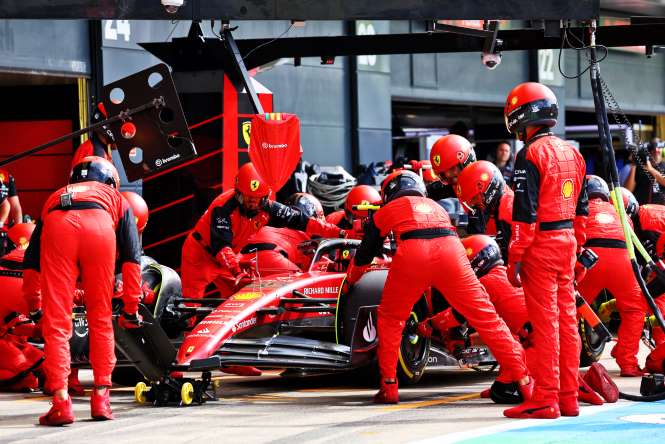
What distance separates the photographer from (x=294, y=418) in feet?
30.4

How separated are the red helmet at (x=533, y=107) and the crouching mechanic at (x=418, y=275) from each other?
38.1 inches

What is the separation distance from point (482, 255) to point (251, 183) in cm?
350

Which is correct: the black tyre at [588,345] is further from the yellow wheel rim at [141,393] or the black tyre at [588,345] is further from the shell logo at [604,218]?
the yellow wheel rim at [141,393]

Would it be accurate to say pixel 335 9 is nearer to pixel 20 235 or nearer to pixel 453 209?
pixel 20 235

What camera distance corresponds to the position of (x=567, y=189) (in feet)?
29.8

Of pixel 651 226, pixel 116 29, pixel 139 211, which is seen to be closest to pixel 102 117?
pixel 139 211

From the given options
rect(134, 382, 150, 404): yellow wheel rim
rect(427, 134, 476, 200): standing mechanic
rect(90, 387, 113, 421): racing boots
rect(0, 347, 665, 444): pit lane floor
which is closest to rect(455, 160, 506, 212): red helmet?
rect(427, 134, 476, 200): standing mechanic

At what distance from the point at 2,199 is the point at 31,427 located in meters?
6.64

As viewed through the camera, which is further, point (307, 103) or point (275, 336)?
point (307, 103)

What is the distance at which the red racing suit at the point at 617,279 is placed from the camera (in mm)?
11492

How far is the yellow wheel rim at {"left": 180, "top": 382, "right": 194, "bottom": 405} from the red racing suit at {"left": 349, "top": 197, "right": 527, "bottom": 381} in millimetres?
1431

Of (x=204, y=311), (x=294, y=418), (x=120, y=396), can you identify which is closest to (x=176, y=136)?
(x=204, y=311)

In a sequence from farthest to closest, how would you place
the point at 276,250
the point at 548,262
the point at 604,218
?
1. the point at 276,250
2. the point at 604,218
3. the point at 548,262

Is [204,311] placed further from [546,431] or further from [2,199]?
[2,199]
